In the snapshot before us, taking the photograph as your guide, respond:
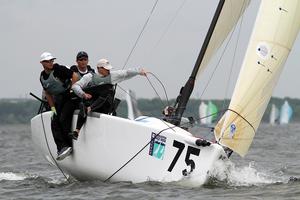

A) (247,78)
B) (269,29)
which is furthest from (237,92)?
(269,29)

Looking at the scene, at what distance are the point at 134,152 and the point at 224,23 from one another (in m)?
2.03

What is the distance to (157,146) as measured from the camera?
7.35 meters

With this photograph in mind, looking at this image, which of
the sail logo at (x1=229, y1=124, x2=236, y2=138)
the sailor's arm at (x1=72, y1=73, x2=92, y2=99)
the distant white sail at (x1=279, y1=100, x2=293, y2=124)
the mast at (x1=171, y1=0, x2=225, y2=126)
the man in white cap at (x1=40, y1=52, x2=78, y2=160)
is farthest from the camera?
the distant white sail at (x1=279, y1=100, x2=293, y2=124)

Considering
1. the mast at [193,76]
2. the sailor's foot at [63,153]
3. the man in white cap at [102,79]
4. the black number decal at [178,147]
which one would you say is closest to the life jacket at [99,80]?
the man in white cap at [102,79]

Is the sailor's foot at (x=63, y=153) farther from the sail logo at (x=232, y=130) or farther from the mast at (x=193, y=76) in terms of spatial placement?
the sail logo at (x=232, y=130)

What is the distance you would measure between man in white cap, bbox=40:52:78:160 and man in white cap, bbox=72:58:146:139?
8.2 inches

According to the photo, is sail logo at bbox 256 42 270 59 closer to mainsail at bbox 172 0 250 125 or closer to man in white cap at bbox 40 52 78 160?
mainsail at bbox 172 0 250 125

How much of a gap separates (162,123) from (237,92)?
2.85ft

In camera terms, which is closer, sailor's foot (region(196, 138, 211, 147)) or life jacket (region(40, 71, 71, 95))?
sailor's foot (region(196, 138, 211, 147))

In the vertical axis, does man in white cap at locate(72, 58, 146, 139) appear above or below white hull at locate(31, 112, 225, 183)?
above

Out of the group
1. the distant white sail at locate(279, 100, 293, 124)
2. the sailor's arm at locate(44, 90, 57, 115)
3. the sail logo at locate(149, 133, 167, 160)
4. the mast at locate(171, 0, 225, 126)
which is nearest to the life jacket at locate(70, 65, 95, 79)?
the sailor's arm at locate(44, 90, 57, 115)

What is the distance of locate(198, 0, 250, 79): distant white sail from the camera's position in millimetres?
8391

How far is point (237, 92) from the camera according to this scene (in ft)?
24.9

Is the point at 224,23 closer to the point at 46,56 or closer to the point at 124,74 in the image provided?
the point at 124,74
